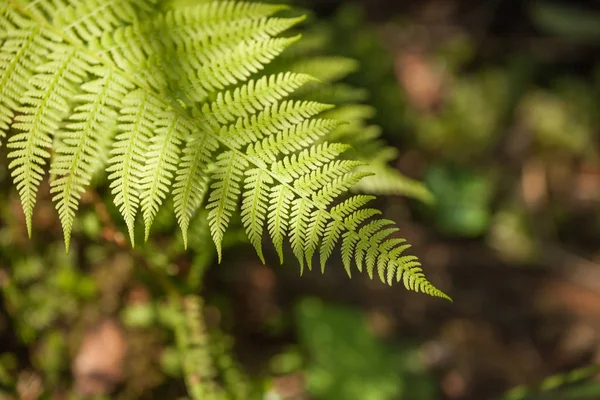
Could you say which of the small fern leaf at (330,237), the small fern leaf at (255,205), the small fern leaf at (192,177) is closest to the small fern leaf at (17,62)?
the small fern leaf at (192,177)

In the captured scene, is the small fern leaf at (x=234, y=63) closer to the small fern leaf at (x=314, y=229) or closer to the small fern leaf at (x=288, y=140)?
the small fern leaf at (x=288, y=140)

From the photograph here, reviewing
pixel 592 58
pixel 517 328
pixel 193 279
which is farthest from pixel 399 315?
pixel 592 58

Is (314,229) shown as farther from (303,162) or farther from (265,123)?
(265,123)

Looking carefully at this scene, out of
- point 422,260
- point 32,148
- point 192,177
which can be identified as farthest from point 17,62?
point 422,260

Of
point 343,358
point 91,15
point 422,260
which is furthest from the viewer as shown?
point 422,260

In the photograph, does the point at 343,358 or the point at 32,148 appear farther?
the point at 343,358

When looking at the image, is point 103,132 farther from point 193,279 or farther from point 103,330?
point 103,330

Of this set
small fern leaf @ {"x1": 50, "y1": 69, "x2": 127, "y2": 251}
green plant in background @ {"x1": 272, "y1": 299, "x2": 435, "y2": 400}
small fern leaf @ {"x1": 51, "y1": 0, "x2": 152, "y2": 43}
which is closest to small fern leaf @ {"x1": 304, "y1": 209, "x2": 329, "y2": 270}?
small fern leaf @ {"x1": 50, "y1": 69, "x2": 127, "y2": 251}
